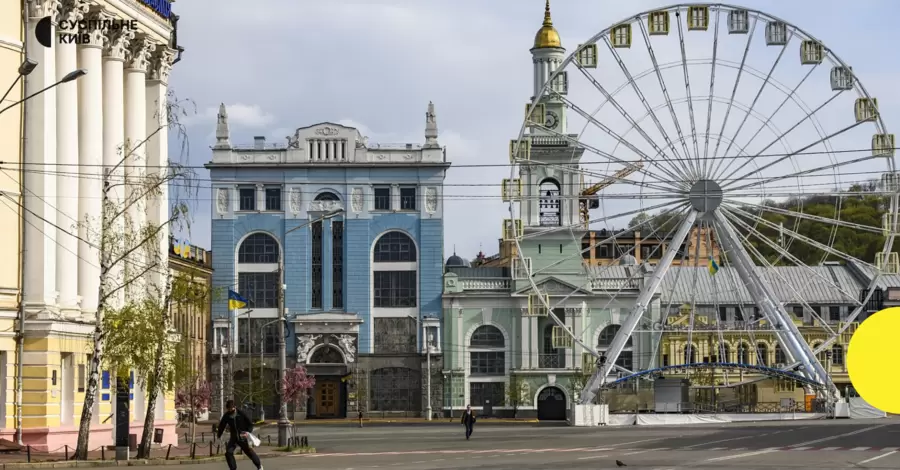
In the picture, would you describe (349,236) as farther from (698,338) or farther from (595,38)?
(595,38)

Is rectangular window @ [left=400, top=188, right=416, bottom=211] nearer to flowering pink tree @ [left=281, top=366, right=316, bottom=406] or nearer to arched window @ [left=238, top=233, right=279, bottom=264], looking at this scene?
arched window @ [left=238, top=233, right=279, bottom=264]

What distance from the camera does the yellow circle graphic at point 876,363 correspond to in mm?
28328

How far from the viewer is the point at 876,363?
93.4 ft

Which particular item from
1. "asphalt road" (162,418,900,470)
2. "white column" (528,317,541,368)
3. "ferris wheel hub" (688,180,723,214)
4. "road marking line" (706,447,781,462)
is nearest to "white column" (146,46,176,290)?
"asphalt road" (162,418,900,470)

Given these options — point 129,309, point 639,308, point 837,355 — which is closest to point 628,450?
point 129,309

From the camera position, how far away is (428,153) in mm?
121938

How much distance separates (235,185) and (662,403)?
41.5 metres

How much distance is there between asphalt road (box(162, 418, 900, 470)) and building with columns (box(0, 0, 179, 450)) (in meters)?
7.28

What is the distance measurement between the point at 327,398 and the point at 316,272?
988 centimetres

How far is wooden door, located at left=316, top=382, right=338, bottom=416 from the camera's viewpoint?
393 feet

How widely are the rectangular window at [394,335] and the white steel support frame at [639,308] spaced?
104 feet

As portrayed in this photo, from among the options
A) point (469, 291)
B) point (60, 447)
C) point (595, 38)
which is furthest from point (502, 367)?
point (60, 447)

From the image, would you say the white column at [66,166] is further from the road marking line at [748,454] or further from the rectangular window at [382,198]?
the rectangular window at [382,198]

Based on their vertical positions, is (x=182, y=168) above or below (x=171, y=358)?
above
